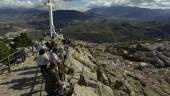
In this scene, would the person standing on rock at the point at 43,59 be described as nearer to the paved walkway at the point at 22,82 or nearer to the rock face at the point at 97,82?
the paved walkway at the point at 22,82

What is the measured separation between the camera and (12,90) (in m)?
22.6

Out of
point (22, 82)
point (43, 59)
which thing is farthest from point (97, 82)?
point (43, 59)

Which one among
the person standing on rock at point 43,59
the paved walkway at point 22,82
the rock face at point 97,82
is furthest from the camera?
the rock face at point 97,82

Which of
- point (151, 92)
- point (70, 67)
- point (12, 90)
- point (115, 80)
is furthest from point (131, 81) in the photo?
point (12, 90)

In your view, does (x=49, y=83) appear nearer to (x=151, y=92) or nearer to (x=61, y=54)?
(x=61, y=54)

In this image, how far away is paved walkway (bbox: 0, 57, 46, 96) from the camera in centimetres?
2142

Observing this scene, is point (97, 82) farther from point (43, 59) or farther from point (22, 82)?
point (43, 59)

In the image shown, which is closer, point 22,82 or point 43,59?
point 43,59

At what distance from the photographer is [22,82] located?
2477 centimetres

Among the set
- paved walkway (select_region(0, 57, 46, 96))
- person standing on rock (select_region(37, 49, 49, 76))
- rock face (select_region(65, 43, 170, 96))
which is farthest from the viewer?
rock face (select_region(65, 43, 170, 96))

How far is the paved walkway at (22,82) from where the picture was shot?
70.3 ft

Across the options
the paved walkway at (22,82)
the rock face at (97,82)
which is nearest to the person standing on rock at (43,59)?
the paved walkway at (22,82)

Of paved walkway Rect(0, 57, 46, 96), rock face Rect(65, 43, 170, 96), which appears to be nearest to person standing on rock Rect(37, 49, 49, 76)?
paved walkway Rect(0, 57, 46, 96)

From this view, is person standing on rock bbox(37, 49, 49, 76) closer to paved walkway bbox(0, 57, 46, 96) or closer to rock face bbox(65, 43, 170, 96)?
paved walkway bbox(0, 57, 46, 96)
